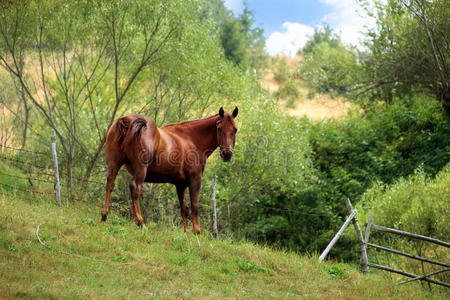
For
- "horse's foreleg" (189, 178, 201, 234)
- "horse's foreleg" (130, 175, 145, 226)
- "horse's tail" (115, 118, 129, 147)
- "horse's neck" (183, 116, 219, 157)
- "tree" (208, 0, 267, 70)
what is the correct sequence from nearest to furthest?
"horse's foreleg" (130, 175, 145, 226)
"horse's tail" (115, 118, 129, 147)
"horse's foreleg" (189, 178, 201, 234)
"horse's neck" (183, 116, 219, 157)
"tree" (208, 0, 267, 70)

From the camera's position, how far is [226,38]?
47.1m

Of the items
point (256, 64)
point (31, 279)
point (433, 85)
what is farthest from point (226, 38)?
point (31, 279)

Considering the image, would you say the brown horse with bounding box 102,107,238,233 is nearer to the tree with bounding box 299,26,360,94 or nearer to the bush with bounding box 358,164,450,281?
the bush with bounding box 358,164,450,281

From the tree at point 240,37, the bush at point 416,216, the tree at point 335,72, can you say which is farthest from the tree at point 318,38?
the bush at point 416,216

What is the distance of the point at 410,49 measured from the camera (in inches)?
848

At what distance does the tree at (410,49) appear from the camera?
18641 millimetres

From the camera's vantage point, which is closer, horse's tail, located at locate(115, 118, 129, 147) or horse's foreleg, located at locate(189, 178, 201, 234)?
horse's tail, located at locate(115, 118, 129, 147)

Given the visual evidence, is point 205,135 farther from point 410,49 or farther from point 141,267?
point 410,49

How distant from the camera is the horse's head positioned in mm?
9352

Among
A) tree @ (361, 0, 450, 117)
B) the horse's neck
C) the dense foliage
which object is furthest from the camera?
tree @ (361, 0, 450, 117)

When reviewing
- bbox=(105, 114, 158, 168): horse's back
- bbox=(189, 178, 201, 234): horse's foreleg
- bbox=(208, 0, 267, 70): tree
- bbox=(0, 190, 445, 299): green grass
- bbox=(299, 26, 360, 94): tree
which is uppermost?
bbox=(208, 0, 267, 70): tree

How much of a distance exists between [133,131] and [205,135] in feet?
5.81

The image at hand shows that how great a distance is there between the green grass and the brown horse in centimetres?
91

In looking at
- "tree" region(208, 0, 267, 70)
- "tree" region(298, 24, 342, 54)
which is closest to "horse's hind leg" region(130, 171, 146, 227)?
"tree" region(208, 0, 267, 70)
